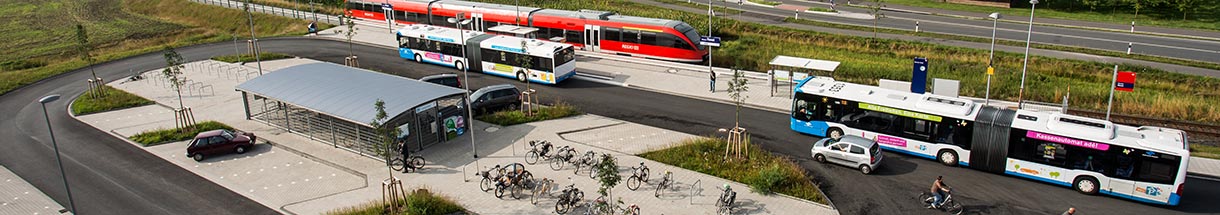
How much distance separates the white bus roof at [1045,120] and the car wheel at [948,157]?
4.48 ft

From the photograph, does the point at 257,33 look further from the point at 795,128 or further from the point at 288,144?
the point at 795,128

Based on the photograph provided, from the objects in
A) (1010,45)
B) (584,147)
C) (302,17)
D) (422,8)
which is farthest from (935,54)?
(302,17)

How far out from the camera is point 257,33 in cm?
6694

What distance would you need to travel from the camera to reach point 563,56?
4097 centimetres

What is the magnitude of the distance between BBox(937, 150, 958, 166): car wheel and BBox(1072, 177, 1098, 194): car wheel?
12.3ft

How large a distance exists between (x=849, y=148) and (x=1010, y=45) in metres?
28.2

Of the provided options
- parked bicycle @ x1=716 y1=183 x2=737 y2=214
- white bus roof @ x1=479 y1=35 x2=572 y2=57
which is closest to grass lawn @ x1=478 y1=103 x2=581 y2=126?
white bus roof @ x1=479 y1=35 x2=572 y2=57

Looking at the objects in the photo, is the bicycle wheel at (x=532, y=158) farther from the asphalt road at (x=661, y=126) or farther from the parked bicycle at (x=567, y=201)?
the asphalt road at (x=661, y=126)

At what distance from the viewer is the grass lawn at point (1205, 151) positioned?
27.1 meters

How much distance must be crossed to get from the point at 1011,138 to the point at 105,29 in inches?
3093

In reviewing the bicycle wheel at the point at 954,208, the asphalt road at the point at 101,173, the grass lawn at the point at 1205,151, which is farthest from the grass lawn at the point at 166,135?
the grass lawn at the point at 1205,151

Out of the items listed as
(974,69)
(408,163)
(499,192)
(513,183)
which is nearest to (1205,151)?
(974,69)

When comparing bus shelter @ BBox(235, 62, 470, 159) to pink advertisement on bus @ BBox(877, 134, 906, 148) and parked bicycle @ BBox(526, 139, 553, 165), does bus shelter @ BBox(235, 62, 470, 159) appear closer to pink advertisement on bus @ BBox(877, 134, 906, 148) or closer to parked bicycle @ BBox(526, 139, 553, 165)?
parked bicycle @ BBox(526, 139, 553, 165)

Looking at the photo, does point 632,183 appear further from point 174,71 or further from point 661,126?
point 174,71
